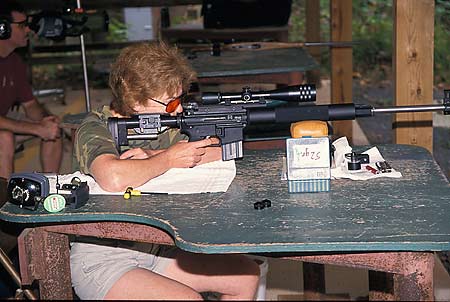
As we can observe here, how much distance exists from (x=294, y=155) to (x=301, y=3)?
11.9 meters

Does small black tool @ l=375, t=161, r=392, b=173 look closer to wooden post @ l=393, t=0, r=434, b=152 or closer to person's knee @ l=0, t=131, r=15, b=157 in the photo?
wooden post @ l=393, t=0, r=434, b=152

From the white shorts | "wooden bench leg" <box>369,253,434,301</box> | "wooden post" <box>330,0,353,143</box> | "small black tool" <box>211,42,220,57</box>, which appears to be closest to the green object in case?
the white shorts

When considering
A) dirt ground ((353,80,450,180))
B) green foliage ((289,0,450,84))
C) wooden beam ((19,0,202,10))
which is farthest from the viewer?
green foliage ((289,0,450,84))

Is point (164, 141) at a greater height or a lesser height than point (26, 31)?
lesser

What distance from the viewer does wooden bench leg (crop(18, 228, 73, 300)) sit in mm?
3098

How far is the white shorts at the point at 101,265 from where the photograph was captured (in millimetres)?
3049

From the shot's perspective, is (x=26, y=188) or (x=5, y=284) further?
(x=5, y=284)

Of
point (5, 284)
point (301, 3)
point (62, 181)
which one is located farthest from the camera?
point (301, 3)

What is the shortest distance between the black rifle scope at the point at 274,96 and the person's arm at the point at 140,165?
0.50 feet

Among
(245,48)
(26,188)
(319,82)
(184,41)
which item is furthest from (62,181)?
(319,82)

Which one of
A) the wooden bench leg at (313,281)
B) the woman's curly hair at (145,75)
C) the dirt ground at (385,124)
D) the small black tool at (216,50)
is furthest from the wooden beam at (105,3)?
the woman's curly hair at (145,75)

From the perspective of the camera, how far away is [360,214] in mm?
2781

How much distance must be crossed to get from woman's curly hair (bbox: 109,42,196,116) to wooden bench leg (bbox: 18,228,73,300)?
563 millimetres

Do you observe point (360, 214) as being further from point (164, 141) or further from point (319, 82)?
point (319, 82)
